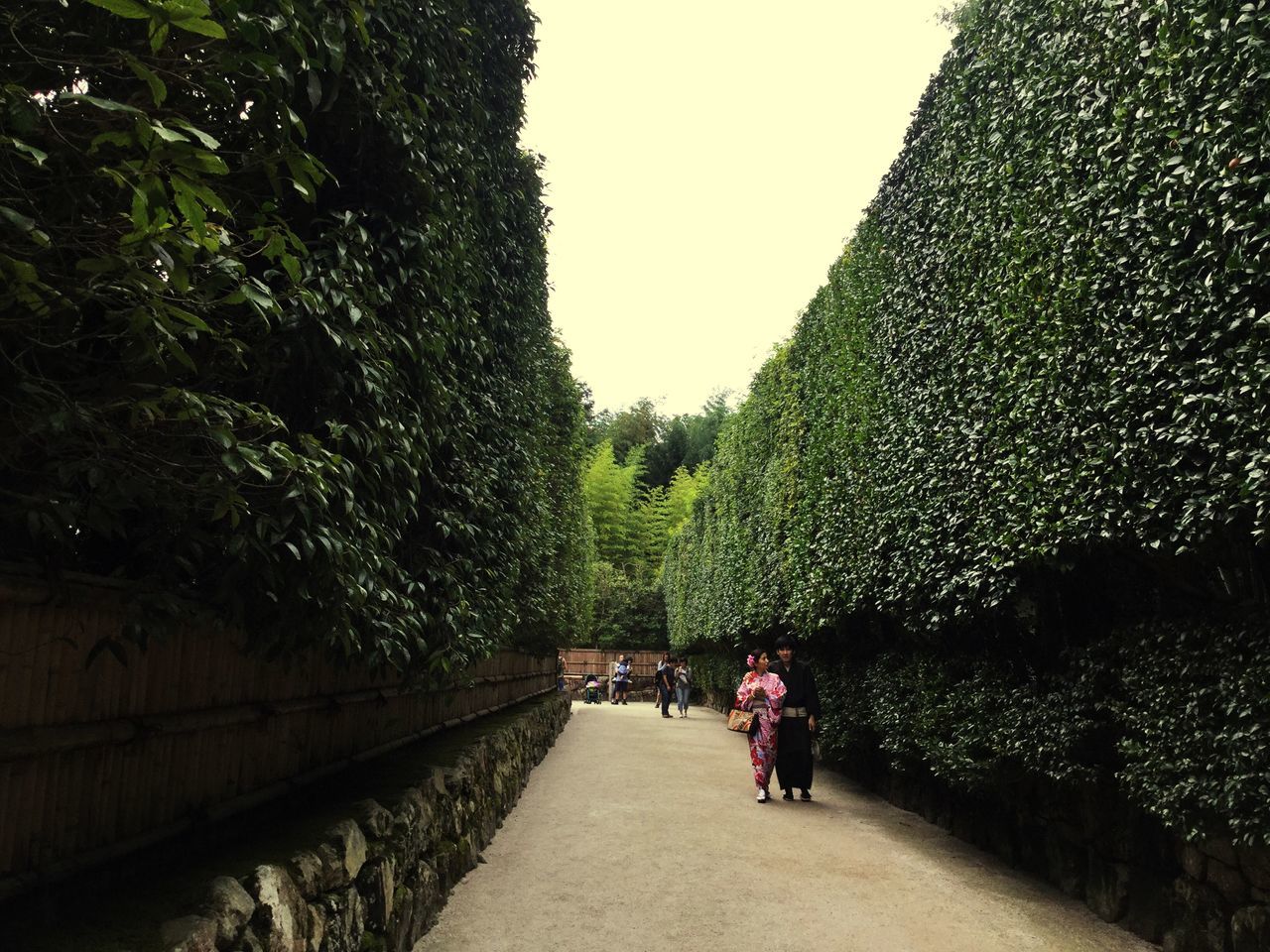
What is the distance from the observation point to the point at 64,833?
2.98 meters

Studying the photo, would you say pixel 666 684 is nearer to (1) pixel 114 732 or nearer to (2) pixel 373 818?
(2) pixel 373 818

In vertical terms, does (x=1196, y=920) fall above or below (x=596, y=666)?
above

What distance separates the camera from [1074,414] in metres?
5.49

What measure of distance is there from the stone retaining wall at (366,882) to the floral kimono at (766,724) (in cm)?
371

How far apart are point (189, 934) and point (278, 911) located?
53 centimetres

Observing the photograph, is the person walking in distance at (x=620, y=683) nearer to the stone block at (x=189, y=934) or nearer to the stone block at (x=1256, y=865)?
the stone block at (x=1256, y=865)

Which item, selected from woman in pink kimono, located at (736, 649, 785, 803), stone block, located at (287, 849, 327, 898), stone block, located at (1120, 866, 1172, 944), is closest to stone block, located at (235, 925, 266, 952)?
stone block, located at (287, 849, 327, 898)

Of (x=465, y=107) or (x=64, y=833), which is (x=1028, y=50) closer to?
(x=465, y=107)

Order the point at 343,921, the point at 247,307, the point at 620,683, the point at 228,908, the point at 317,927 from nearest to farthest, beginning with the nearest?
the point at 228,908 → the point at 247,307 → the point at 317,927 → the point at 343,921 → the point at 620,683

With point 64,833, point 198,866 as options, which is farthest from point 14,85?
point 198,866

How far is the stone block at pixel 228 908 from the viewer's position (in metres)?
2.67

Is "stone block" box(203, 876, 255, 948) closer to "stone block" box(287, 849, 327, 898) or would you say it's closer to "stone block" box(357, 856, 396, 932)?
"stone block" box(287, 849, 327, 898)

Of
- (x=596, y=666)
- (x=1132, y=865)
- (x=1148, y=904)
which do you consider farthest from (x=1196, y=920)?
(x=596, y=666)

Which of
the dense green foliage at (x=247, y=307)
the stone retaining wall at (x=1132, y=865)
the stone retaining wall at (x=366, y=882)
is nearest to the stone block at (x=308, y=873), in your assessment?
the stone retaining wall at (x=366, y=882)
